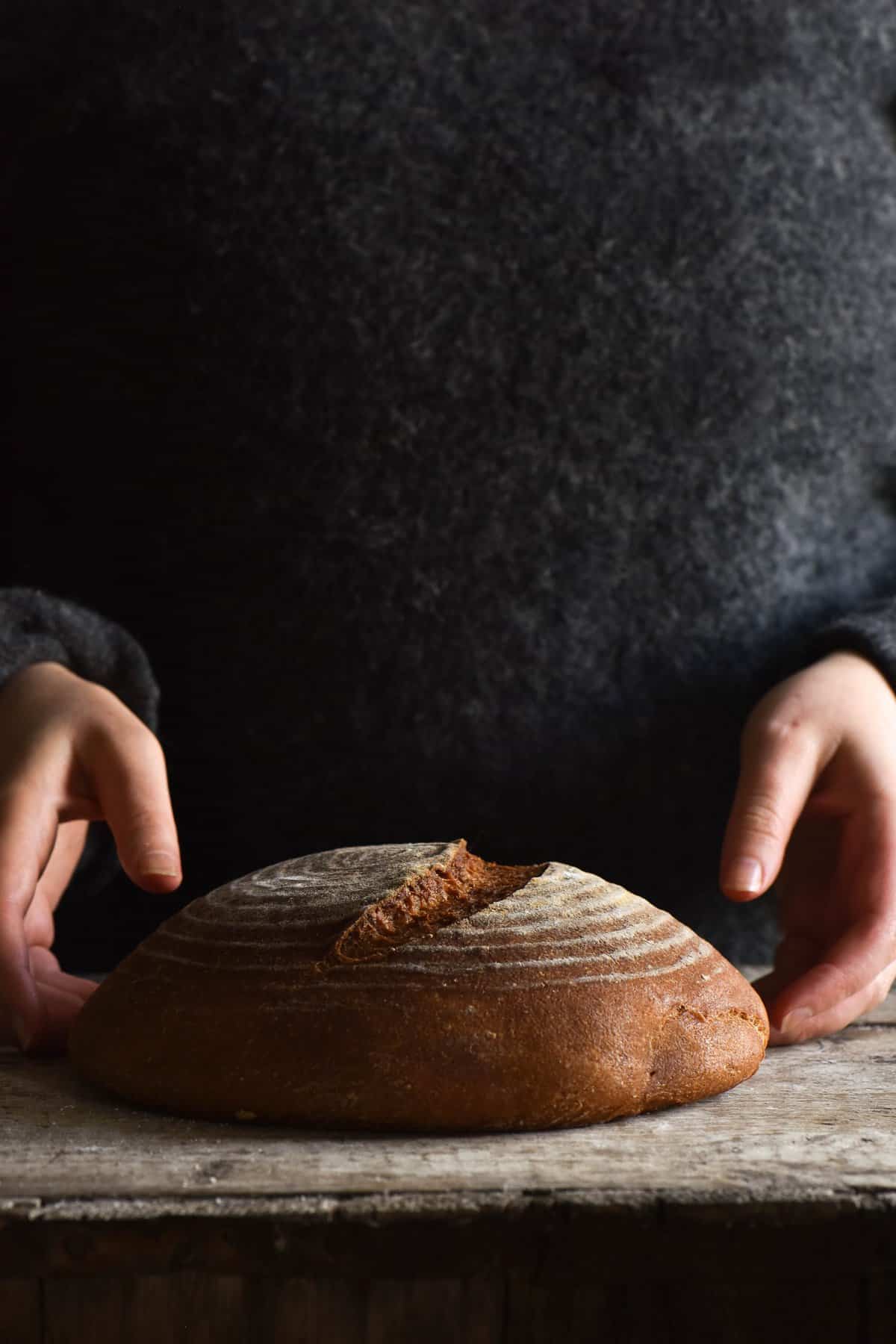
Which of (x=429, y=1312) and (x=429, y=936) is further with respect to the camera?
(x=429, y=936)

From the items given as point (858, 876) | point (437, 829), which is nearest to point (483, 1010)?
point (858, 876)

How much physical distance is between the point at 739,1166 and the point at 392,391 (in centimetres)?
79

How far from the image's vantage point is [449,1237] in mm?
613

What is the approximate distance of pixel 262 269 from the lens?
1220 mm

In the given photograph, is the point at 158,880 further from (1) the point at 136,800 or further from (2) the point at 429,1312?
(2) the point at 429,1312

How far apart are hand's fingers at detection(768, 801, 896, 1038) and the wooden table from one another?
21 centimetres

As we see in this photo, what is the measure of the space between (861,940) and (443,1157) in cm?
43

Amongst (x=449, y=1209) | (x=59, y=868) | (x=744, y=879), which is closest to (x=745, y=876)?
(x=744, y=879)

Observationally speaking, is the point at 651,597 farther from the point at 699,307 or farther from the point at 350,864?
A: the point at 350,864

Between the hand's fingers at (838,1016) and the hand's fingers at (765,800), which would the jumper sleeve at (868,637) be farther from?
the hand's fingers at (838,1016)

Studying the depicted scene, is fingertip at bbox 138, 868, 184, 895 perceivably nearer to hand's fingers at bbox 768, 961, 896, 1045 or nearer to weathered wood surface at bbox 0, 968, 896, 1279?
weathered wood surface at bbox 0, 968, 896, 1279

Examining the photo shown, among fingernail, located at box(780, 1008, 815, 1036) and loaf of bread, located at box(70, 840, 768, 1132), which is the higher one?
loaf of bread, located at box(70, 840, 768, 1132)

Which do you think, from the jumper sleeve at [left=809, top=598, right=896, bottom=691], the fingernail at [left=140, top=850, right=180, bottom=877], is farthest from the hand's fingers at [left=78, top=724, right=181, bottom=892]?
the jumper sleeve at [left=809, top=598, right=896, bottom=691]

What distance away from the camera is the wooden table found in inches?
24.0
